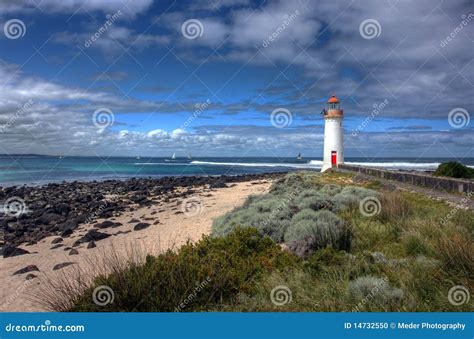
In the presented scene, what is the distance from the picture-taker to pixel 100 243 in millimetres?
13117

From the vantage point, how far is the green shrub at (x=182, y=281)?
4789mm

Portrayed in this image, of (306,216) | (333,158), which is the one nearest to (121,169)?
(333,158)

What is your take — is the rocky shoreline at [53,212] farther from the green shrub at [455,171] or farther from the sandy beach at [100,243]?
the green shrub at [455,171]

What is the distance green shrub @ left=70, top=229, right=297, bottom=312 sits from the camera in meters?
4.79

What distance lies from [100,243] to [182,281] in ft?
29.3

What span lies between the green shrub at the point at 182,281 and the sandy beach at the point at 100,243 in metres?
1.49

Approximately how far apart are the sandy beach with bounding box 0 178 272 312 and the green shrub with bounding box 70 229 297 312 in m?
1.49

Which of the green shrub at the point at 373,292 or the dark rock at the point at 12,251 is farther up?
the dark rock at the point at 12,251

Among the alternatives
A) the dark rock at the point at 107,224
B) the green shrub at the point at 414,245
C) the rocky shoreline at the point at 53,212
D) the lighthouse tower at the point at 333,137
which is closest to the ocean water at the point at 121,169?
the rocky shoreline at the point at 53,212

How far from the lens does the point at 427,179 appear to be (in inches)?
539

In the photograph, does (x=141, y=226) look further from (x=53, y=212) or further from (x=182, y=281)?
(x=182, y=281)

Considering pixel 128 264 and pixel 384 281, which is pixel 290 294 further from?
pixel 128 264

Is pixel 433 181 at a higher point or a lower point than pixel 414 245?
higher
